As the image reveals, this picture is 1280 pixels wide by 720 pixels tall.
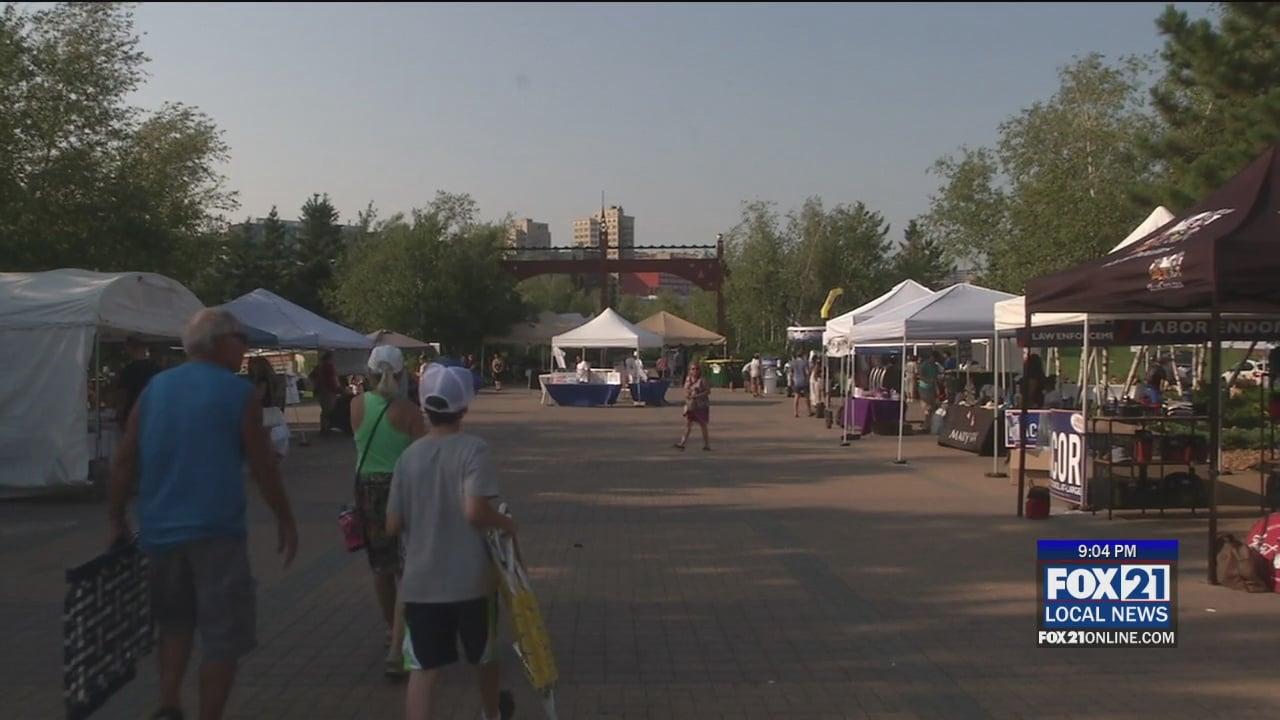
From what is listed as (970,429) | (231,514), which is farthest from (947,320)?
(231,514)

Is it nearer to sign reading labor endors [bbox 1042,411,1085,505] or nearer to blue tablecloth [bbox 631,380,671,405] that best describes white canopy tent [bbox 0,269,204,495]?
sign reading labor endors [bbox 1042,411,1085,505]

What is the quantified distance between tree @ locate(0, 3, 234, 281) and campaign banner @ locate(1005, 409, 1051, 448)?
1523cm

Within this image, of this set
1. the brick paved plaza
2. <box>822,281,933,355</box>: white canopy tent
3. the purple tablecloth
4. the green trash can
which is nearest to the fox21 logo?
the brick paved plaza

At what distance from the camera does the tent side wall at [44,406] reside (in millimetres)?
13445

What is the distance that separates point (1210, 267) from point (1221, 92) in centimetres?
1244

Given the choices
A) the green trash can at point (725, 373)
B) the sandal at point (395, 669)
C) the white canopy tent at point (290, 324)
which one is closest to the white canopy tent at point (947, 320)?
the white canopy tent at point (290, 324)

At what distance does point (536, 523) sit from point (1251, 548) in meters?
6.42

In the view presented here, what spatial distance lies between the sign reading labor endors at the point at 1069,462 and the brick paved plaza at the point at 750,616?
45 centimetres

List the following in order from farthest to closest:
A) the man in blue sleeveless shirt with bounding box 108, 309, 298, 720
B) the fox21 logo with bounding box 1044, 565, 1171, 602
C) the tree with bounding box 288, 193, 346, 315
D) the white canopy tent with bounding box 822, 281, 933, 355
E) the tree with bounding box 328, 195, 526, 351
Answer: the tree with bounding box 288, 193, 346, 315, the tree with bounding box 328, 195, 526, 351, the white canopy tent with bounding box 822, 281, 933, 355, the fox21 logo with bounding box 1044, 565, 1171, 602, the man in blue sleeveless shirt with bounding box 108, 309, 298, 720

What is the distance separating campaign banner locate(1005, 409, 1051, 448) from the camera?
1525 cm

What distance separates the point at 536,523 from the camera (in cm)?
1187

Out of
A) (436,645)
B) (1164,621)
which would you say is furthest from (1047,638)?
(436,645)

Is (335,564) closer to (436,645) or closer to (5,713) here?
(5,713)
